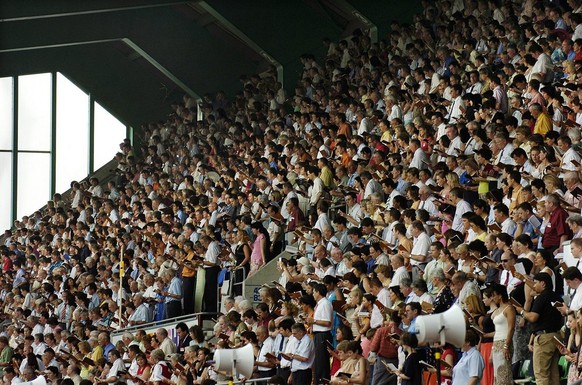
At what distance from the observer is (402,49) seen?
23766mm

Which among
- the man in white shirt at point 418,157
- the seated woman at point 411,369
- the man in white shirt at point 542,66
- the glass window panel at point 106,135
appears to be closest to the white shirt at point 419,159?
the man in white shirt at point 418,157

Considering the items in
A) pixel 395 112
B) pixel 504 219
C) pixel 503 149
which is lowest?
pixel 504 219

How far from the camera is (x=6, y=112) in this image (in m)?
33.1

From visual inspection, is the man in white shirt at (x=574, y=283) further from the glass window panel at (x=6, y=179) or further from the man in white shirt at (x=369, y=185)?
the glass window panel at (x=6, y=179)

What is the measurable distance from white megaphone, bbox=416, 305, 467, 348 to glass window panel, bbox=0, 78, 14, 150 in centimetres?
2400

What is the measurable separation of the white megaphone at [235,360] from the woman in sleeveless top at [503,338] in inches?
99.0

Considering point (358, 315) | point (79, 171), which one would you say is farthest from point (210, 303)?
point (79, 171)

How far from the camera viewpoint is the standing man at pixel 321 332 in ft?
48.4

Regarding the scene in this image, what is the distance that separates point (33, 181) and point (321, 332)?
2001 centimetres

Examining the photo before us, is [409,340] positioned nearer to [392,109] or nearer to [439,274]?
[439,274]

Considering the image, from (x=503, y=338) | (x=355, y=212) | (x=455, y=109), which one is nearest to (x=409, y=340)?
(x=503, y=338)

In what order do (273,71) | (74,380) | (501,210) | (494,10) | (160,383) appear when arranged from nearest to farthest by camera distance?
(501,210) → (160,383) → (74,380) → (494,10) → (273,71)

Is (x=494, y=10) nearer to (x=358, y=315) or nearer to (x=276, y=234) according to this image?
(x=276, y=234)

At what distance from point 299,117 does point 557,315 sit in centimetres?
1251
